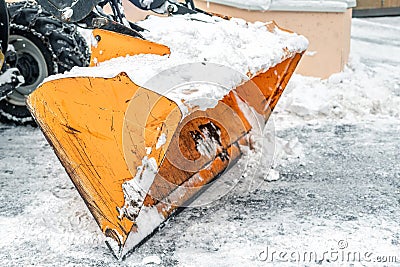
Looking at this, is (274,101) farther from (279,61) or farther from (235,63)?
(235,63)

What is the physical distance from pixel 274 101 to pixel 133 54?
119 centimetres

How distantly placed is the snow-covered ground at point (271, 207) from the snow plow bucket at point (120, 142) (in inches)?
7.8

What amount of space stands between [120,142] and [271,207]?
1.08 meters

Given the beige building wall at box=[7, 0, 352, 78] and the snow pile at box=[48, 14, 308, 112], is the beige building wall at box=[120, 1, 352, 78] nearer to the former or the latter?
the beige building wall at box=[7, 0, 352, 78]

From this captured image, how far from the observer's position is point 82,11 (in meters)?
2.92

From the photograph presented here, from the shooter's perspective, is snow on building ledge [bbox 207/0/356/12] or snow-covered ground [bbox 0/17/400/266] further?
snow on building ledge [bbox 207/0/356/12]

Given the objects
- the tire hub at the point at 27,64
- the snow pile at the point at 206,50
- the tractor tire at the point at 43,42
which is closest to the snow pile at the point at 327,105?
the snow pile at the point at 206,50

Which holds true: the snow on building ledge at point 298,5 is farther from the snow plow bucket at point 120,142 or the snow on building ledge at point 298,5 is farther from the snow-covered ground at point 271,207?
the snow plow bucket at point 120,142

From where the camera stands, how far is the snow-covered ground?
2.71m

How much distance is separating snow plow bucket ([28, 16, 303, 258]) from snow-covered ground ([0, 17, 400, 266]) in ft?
0.65

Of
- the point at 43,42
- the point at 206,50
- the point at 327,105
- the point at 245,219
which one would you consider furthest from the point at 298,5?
the point at 245,219

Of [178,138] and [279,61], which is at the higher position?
[279,61]

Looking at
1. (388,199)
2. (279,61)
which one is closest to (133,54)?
(279,61)

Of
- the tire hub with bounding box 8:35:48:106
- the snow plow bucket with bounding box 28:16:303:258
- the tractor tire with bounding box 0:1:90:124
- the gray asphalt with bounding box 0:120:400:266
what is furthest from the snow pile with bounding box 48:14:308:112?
the tire hub with bounding box 8:35:48:106
